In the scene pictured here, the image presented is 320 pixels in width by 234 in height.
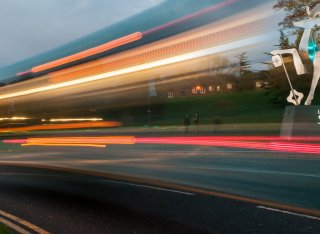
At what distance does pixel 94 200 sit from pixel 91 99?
7.45 feet

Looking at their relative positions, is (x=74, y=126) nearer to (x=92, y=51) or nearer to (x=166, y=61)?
(x=92, y=51)

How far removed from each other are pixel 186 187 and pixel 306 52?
378 centimetres

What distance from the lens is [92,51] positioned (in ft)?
35.5

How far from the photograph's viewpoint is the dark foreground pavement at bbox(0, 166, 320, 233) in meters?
6.81

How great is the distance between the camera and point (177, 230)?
21.8ft

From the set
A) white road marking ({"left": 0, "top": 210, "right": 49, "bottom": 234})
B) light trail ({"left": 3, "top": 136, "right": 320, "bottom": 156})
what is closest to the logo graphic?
light trail ({"left": 3, "top": 136, "right": 320, "bottom": 156})

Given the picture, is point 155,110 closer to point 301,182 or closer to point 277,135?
point 277,135

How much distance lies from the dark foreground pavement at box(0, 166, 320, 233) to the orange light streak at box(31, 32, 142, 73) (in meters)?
2.97

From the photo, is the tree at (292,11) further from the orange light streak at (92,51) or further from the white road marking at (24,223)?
the white road marking at (24,223)

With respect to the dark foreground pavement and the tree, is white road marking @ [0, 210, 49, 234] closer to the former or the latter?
the dark foreground pavement

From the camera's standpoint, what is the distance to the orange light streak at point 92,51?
9.87 metres

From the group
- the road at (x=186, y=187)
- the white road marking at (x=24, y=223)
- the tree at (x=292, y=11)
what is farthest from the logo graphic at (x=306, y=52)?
the white road marking at (x=24, y=223)

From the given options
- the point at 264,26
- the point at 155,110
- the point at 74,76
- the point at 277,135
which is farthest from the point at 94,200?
the point at 264,26

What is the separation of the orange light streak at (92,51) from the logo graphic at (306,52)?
2989 millimetres
